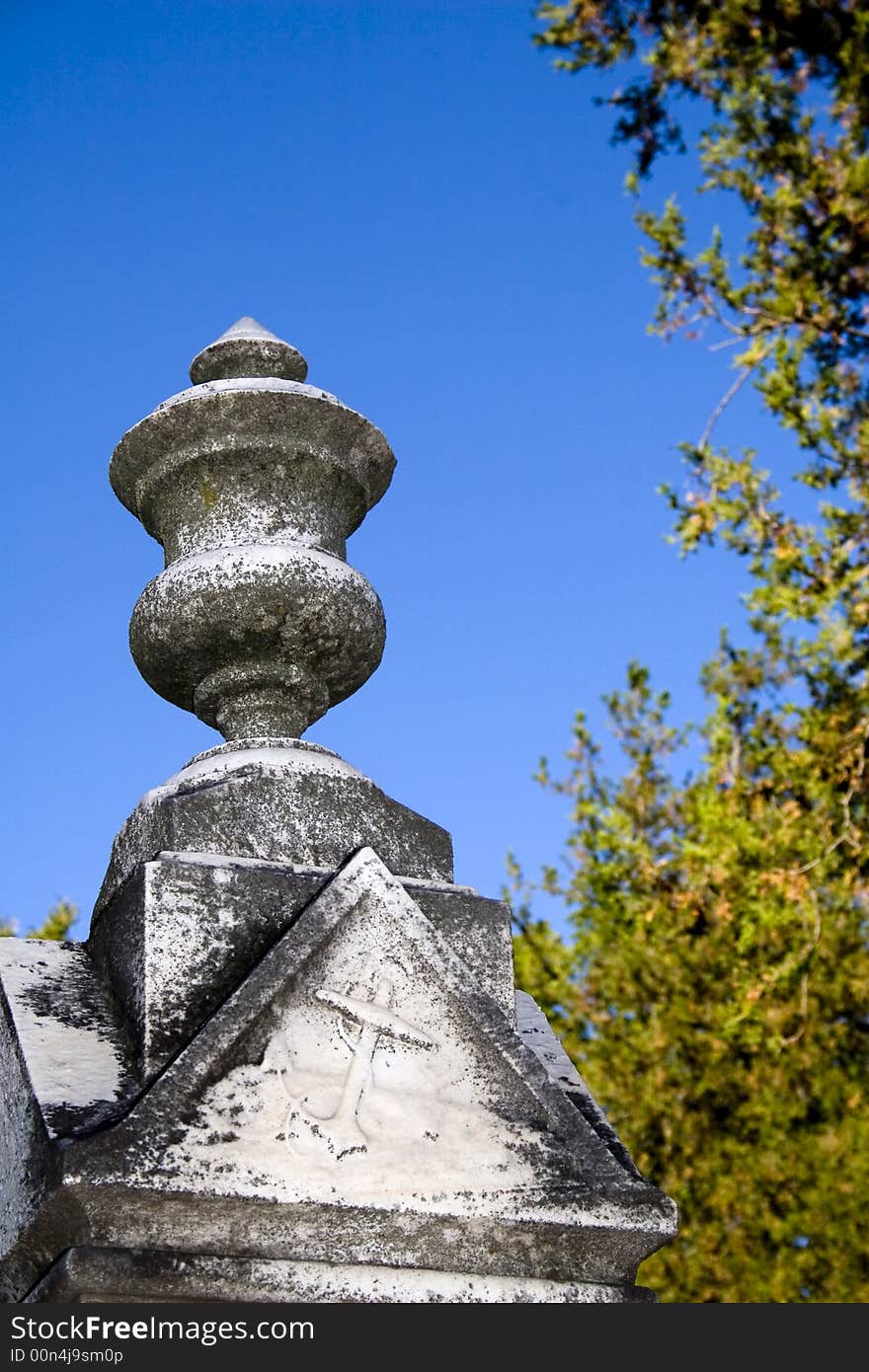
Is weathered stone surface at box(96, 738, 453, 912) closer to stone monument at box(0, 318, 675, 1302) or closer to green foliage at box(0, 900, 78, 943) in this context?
stone monument at box(0, 318, 675, 1302)

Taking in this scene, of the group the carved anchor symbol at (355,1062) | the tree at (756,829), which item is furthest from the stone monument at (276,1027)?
the tree at (756,829)

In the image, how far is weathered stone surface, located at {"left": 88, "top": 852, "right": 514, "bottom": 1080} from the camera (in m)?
2.09

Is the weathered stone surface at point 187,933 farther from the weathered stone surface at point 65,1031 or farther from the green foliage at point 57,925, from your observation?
the green foliage at point 57,925

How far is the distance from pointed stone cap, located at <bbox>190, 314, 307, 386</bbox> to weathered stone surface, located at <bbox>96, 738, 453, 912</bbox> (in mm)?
862

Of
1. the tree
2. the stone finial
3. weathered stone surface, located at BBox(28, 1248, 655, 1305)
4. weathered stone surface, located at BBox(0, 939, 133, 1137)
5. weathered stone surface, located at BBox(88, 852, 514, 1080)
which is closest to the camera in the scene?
weathered stone surface, located at BBox(28, 1248, 655, 1305)

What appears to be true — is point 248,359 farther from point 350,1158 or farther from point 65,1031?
point 350,1158

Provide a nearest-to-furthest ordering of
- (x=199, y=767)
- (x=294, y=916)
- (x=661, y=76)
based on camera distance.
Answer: (x=294, y=916) → (x=199, y=767) → (x=661, y=76)

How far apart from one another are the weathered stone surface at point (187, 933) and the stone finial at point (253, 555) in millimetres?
437

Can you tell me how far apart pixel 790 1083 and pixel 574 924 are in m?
2.01

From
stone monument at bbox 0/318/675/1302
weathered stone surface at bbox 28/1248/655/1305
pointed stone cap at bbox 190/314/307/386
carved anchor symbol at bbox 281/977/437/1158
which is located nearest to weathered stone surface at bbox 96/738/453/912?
stone monument at bbox 0/318/675/1302

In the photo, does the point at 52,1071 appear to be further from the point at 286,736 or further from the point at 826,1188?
the point at 826,1188

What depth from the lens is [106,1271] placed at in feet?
6.02

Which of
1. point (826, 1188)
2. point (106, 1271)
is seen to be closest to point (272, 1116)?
point (106, 1271)

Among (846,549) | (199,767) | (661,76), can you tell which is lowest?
(199,767)
